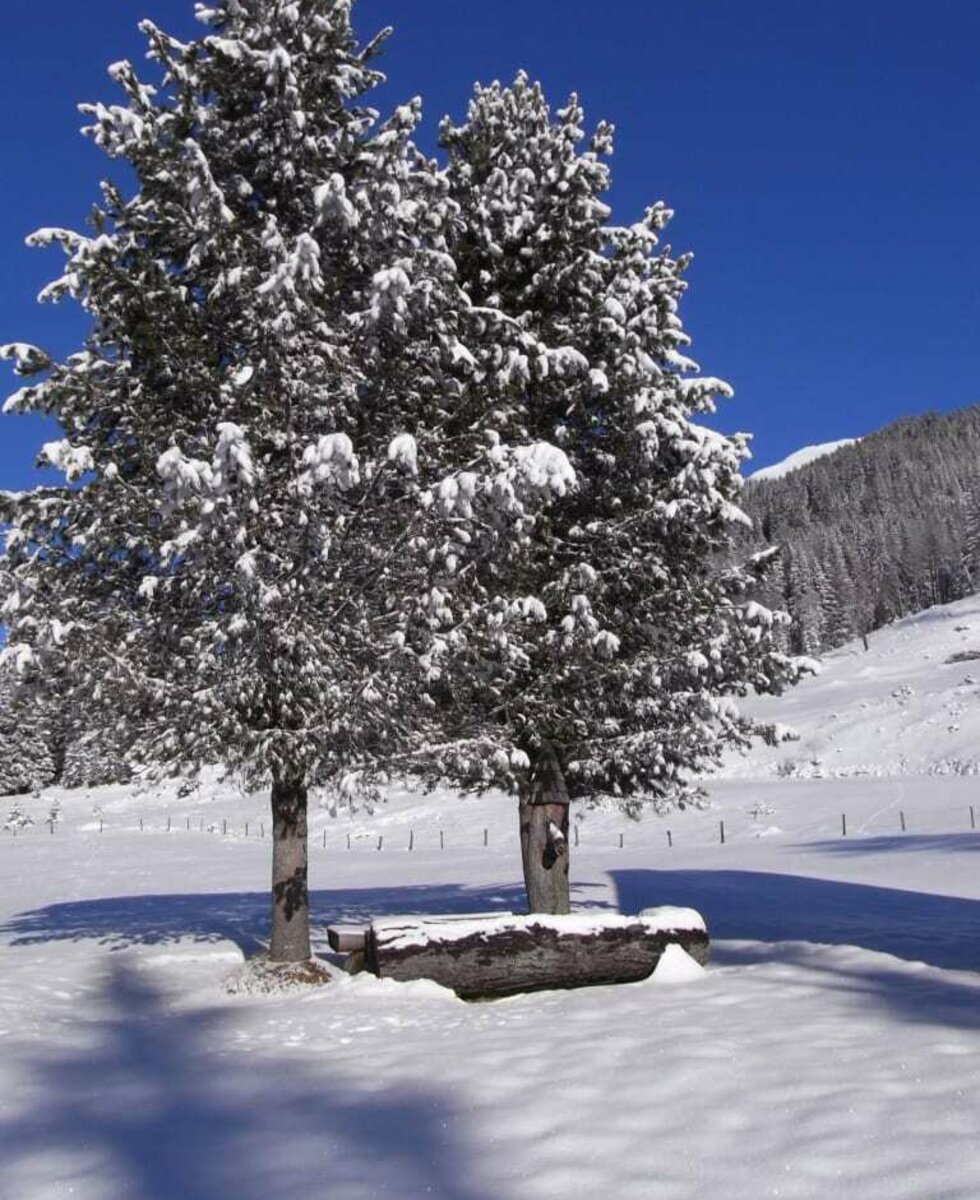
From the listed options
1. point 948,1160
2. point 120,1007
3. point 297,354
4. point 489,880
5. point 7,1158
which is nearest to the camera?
point 948,1160

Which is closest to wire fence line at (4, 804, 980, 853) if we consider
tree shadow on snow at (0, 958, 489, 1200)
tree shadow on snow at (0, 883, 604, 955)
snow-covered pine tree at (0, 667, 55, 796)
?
tree shadow on snow at (0, 883, 604, 955)

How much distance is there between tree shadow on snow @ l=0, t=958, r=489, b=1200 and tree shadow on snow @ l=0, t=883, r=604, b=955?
23.9ft

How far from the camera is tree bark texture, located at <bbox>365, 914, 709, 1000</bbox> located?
9.42 meters

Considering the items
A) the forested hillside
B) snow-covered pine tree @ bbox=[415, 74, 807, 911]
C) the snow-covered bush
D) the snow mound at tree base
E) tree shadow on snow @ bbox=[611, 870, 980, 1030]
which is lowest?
tree shadow on snow @ bbox=[611, 870, 980, 1030]

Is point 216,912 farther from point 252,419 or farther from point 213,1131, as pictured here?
point 213,1131

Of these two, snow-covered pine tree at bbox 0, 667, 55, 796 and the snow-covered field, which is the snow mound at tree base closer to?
the snow-covered field

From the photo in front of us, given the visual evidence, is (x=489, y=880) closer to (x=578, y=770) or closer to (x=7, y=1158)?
(x=578, y=770)

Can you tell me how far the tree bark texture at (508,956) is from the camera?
9.42m

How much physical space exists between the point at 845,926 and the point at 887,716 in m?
46.2

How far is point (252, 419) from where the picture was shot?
33.3ft

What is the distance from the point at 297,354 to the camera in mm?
10297

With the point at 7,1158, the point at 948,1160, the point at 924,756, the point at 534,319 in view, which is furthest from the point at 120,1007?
the point at 924,756

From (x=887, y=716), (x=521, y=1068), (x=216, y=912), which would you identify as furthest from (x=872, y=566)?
(x=521, y=1068)

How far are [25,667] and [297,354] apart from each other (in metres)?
4.16
